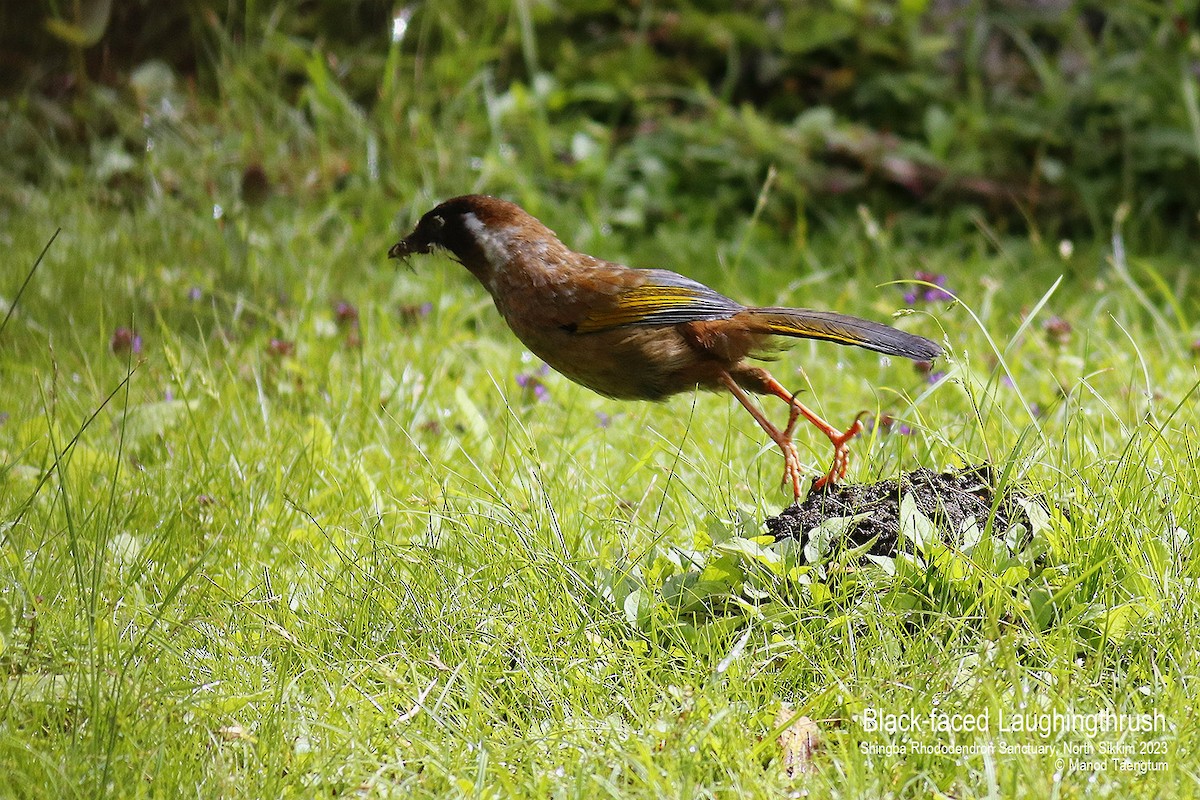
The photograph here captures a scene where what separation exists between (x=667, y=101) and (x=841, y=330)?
15.9 ft

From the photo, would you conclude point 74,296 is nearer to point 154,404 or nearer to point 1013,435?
point 154,404

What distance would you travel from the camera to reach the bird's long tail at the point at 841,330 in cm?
346

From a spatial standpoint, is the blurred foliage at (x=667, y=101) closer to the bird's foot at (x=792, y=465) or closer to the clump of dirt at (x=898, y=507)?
the bird's foot at (x=792, y=465)

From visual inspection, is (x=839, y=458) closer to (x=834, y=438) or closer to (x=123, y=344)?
(x=834, y=438)

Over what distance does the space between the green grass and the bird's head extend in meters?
0.54

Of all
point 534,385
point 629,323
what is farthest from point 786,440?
point 534,385

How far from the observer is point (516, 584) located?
10.2ft

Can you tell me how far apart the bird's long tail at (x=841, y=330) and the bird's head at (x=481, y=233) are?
77 cm

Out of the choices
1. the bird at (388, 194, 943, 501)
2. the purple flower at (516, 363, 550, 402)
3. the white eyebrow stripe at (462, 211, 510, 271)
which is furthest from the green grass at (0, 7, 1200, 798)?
the white eyebrow stripe at (462, 211, 510, 271)

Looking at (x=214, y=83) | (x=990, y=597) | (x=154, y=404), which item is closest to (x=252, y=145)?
(x=214, y=83)

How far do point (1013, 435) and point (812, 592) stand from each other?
128 centimetres

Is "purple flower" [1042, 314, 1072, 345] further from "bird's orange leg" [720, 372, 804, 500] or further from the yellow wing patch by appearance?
the yellow wing patch

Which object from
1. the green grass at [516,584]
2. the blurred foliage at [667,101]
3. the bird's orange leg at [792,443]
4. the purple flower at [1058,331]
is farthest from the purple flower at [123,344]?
the purple flower at [1058,331]

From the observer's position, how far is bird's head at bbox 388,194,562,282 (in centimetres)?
411
